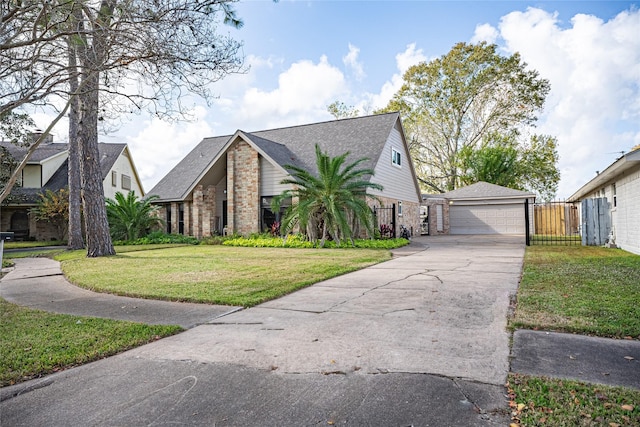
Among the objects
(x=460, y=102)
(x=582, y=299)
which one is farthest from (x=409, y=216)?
(x=582, y=299)

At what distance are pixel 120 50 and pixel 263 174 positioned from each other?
1329 centimetres

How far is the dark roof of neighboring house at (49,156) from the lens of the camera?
23.0 m

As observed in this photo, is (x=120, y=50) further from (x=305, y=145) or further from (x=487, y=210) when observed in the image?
(x=487, y=210)

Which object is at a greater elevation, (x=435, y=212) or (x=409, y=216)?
(x=435, y=212)

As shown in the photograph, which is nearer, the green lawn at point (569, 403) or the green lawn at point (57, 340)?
the green lawn at point (569, 403)

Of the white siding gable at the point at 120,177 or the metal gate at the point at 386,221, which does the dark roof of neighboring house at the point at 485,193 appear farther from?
the white siding gable at the point at 120,177

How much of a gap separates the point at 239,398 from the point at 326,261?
25.3 feet

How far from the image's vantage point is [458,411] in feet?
8.14

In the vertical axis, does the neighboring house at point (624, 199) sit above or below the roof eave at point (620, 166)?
below

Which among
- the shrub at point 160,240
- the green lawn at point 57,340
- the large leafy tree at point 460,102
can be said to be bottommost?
the green lawn at point 57,340

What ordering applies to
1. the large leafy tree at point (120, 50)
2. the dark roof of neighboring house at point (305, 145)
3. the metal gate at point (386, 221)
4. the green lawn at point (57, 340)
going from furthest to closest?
the dark roof of neighboring house at point (305, 145)
the metal gate at point (386, 221)
the large leafy tree at point (120, 50)
the green lawn at point (57, 340)

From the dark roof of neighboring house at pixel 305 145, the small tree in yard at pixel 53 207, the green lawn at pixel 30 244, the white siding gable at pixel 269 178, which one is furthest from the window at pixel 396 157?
the green lawn at pixel 30 244

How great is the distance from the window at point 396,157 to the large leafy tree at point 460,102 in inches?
570

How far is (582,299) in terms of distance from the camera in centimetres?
550
